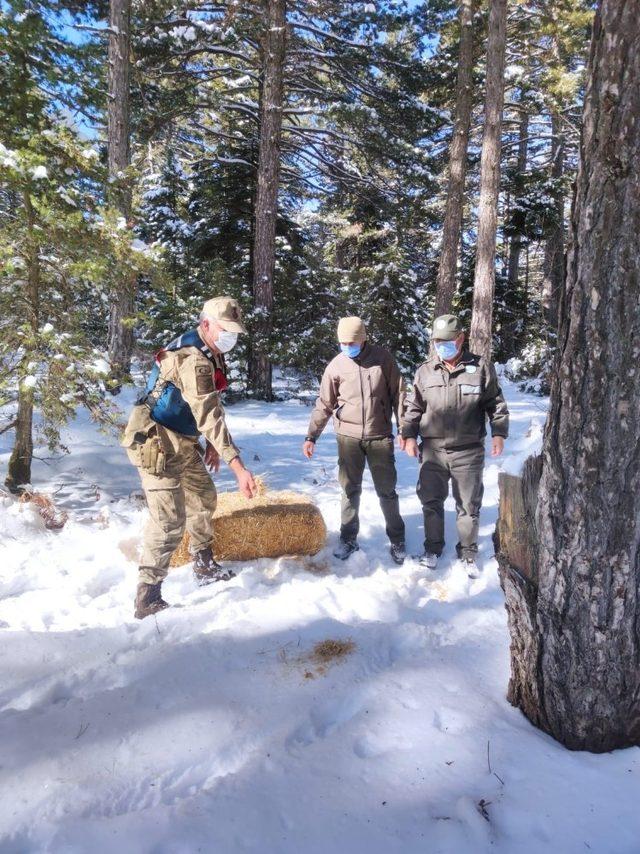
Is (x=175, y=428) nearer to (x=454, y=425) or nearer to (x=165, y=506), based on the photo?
(x=165, y=506)

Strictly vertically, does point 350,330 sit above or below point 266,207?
below

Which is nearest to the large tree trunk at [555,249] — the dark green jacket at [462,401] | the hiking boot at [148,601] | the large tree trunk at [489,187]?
the large tree trunk at [489,187]

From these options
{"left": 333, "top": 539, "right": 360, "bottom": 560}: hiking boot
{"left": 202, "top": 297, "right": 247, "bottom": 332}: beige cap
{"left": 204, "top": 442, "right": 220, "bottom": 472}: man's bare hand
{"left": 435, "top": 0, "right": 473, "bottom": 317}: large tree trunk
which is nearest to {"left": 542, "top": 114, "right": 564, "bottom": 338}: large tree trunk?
{"left": 435, "top": 0, "right": 473, "bottom": 317}: large tree trunk

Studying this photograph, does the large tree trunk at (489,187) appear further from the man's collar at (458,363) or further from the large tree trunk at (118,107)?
the large tree trunk at (118,107)

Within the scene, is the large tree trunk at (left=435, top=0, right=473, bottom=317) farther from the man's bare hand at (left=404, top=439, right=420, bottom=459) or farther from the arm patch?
the arm patch

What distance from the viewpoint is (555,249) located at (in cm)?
1816

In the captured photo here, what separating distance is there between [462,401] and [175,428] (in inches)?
95.8

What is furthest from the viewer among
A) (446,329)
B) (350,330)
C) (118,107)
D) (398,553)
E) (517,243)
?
(517,243)

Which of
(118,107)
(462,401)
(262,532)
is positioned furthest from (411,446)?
(118,107)

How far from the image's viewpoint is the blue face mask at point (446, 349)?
4.33 m

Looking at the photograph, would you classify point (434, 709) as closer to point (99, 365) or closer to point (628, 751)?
point (628, 751)

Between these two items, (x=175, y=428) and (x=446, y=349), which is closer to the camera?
(x=175, y=428)

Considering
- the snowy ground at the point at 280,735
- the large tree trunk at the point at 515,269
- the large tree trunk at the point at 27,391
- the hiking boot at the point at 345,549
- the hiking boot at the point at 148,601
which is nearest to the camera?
the snowy ground at the point at 280,735

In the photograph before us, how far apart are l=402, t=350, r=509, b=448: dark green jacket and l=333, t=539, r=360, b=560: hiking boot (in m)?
1.32
